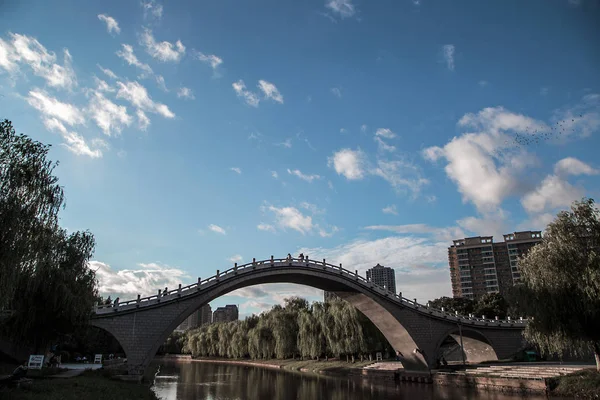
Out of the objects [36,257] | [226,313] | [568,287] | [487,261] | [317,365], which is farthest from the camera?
[226,313]

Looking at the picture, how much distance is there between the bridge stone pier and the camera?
22.7 m

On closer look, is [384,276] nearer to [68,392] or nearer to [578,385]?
[578,385]

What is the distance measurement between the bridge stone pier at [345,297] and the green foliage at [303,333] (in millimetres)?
3108

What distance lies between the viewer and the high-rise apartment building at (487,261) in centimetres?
7862

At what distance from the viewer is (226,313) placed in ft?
517

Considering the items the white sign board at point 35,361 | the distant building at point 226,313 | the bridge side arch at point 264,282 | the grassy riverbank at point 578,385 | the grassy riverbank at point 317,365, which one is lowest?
the grassy riverbank at point 317,365

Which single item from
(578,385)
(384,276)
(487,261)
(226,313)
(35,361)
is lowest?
(578,385)

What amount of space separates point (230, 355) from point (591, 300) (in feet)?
162

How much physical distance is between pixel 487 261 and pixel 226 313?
109 metres

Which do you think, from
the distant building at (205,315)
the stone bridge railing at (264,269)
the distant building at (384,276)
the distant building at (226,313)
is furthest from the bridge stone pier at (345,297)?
the distant building at (205,315)

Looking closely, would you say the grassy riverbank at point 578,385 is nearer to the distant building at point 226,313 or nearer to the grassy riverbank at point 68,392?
the grassy riverbank at point 68,392

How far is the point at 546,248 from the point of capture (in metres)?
18.8

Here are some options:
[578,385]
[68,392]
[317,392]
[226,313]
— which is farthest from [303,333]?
[226,313]

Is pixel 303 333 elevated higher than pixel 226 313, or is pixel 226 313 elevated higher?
pixel 226 313
